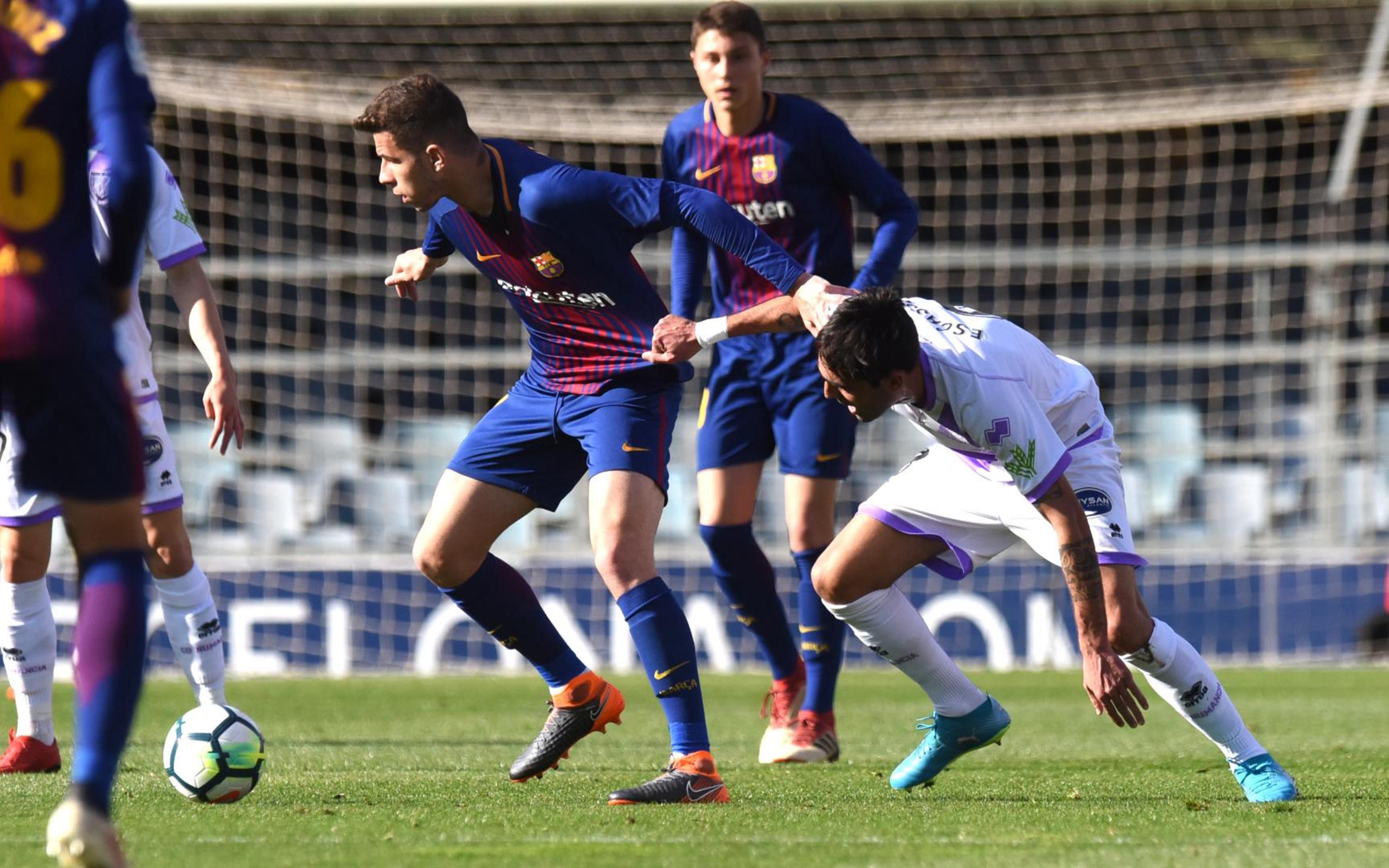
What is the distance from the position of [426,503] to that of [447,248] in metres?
7.89

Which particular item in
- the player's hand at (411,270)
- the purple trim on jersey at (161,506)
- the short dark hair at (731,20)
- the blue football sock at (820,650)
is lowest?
the blue football sock at (820,650)

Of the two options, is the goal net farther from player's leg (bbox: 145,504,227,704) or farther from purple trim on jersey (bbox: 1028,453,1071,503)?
purple trim on jersey (bbox: 1028,453,1071,503)

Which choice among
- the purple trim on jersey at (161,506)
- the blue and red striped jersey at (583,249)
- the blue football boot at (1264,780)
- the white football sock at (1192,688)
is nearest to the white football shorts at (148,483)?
the purple trim on jersey at (161,506)

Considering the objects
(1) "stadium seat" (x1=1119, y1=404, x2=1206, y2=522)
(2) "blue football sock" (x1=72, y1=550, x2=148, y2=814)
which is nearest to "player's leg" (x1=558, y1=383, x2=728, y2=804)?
(2) "blue football sock" (x1=72, y1=550, x2=148, y2=814)

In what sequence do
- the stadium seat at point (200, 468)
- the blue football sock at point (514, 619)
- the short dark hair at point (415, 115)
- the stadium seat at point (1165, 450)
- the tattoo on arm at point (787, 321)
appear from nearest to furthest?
the short dark hair at point (415, 115), the tattoo on arm at point (787, 321), the blue football sock at point (514, 619), the stadium seat at point (200, 468), the stadium seat at point (1165, 450)

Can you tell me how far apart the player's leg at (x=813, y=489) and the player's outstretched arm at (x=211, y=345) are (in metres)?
1.77

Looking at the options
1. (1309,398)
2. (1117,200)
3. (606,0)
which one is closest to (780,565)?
(606,0)

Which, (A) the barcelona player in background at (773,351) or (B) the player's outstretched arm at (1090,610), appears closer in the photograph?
(B) the player's outstretched arm at (1090,610)

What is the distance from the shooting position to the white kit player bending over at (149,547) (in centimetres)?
474

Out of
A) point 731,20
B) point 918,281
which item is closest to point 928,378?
point 731,20

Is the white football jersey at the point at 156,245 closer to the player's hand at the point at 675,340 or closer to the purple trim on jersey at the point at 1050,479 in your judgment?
the player's hand at the point at 675,340

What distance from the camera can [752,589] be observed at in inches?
222

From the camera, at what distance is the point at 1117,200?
15398mm

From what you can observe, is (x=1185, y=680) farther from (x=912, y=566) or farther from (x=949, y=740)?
(x=912, y=566)
